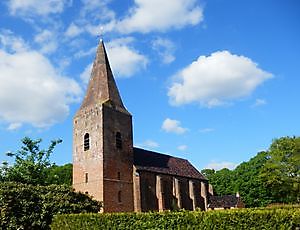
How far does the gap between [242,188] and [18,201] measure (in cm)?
5180

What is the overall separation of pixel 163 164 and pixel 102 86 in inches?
580

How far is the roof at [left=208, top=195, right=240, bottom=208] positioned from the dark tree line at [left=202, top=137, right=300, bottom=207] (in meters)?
6.02

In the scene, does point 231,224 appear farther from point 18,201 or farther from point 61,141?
point 61,141

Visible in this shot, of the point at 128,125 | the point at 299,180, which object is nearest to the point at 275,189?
the point at 299,180

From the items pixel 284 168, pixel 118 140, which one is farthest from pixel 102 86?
pixel 284 168

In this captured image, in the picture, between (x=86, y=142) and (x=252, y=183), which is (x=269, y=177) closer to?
(x=252, y=183)

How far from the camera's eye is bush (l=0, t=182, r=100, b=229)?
22.3m

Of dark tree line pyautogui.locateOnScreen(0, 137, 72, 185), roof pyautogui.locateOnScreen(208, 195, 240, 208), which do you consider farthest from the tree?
roof pyautogui.locateOnScreen(208, 195, 240, 208)

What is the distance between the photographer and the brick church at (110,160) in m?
37.9

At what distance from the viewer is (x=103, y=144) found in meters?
38.3

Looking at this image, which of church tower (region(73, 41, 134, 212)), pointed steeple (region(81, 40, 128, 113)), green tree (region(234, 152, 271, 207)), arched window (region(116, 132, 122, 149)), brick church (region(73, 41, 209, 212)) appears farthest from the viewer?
green tree (region(234, 152, 271, 207))

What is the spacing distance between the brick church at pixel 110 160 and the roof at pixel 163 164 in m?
0.20

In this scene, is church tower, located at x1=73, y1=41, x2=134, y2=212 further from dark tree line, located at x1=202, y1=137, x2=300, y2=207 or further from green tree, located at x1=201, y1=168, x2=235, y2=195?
green tree, located at x1=201, y1=168, x2=235, y2=195

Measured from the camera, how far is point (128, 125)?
42781 mm
